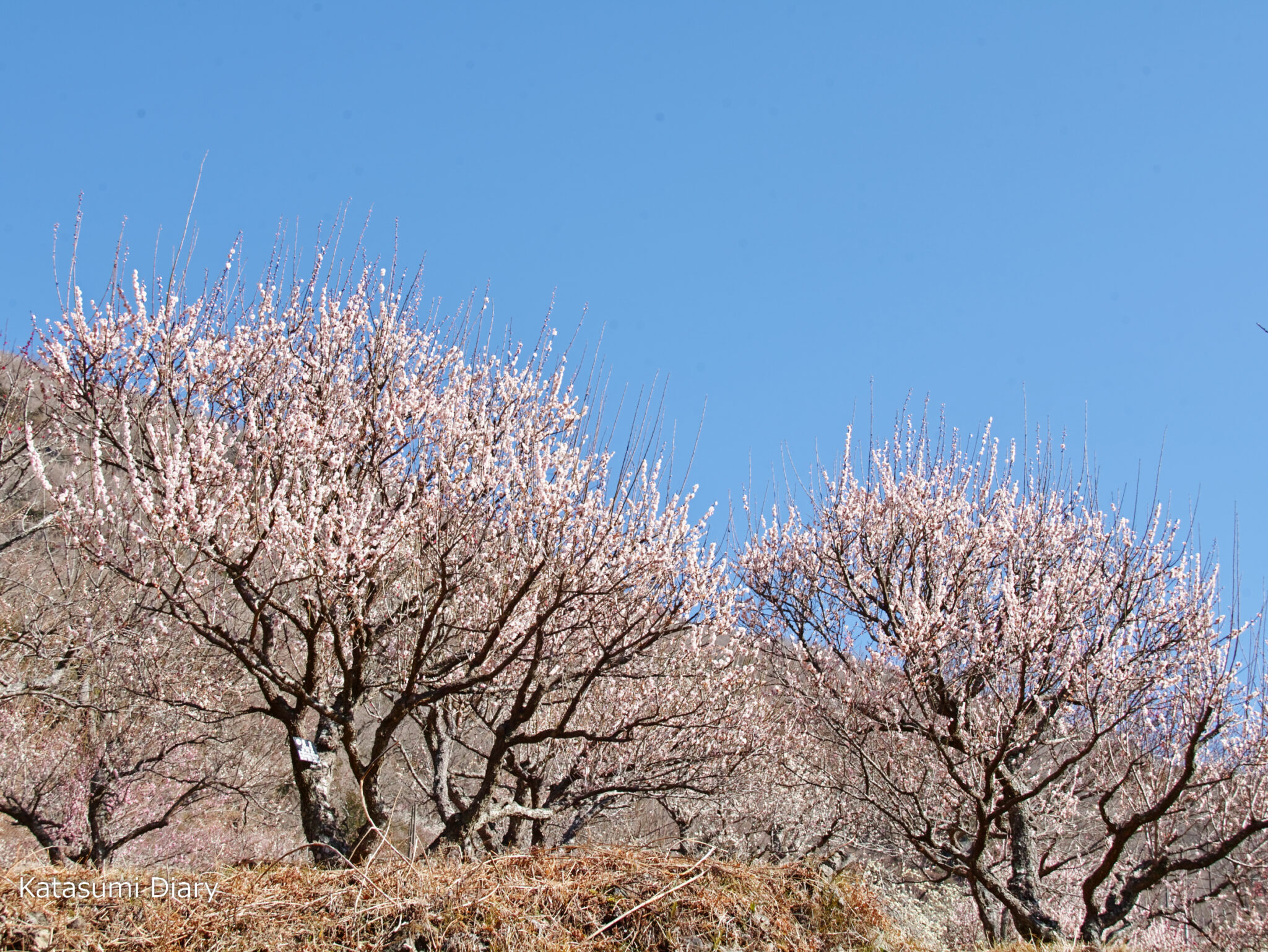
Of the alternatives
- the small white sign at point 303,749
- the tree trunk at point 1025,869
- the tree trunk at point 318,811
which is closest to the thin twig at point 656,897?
the small white sign at point 303,749

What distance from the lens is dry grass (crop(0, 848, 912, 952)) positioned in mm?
3939

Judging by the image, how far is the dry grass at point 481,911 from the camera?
3.94 metres

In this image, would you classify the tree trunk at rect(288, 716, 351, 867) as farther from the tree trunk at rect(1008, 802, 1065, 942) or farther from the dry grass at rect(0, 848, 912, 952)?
the tree trunk at rect(1008, 802, 1065, 942)

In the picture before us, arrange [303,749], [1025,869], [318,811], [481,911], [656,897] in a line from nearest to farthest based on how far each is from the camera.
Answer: [481,911]
[656,897]
[303,749]
[318,811]
[1025,869]

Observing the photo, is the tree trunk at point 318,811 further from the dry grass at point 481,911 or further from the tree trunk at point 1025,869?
the tree trunk at point 1025,869

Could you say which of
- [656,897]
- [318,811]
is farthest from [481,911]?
[318,811]

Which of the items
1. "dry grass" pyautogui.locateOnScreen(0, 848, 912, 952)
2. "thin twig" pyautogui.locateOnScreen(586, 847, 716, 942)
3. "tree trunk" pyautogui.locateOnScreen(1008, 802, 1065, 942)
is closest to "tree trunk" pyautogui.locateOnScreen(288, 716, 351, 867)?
"dry grass" pyautogui.locateOnScreen(0, 848, 912, 952)

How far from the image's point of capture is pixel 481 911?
432 cm

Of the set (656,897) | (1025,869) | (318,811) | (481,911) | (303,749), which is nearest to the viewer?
(481,911)

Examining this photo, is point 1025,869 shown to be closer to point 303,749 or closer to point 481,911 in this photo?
point 481,911

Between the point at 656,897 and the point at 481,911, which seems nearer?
the point at 481,911

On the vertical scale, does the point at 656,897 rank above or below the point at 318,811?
below

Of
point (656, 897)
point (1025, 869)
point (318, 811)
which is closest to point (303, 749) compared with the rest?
point (318, 811)

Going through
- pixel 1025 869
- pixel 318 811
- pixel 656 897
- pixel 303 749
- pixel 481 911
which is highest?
pixel 303 749
